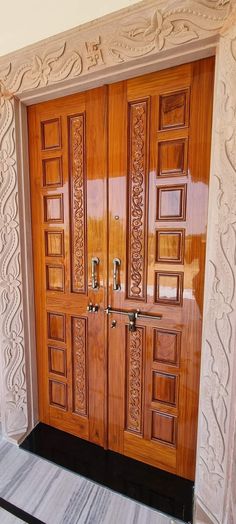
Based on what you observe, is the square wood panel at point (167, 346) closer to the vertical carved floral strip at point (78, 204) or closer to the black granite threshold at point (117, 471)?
the vertical carved floral strip at point (78, 204)

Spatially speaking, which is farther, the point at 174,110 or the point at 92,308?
the point at 92,308

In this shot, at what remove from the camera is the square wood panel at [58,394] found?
5.34ft

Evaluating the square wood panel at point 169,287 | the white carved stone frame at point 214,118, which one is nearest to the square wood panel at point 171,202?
the white carved stone frame at point 214,118

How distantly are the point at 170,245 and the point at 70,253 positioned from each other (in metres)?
0.61

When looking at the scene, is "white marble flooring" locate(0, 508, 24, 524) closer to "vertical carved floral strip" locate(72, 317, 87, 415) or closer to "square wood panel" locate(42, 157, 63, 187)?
"vertical carved floral strip" locate(72, 317, 87, 415)

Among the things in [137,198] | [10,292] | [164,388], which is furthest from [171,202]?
[10,292]

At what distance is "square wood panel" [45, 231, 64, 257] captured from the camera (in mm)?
1506

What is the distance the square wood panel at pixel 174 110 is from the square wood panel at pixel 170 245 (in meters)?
0.50

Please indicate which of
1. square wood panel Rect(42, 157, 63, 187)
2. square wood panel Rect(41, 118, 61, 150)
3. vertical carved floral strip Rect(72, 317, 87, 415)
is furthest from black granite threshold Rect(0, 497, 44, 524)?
square wood panel Rect(41, 118, 61, 150)

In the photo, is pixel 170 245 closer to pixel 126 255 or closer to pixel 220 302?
pixel 126 255

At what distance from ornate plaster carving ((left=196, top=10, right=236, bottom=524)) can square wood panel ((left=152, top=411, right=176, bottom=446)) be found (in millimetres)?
210

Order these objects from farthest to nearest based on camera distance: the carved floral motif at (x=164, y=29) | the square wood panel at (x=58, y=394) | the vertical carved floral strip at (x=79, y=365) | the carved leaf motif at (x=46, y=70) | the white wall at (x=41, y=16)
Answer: the square wood panel at (x=58, y=394) < the vertical carved floral strip at (x=79, y=365) < the carved leaf motif at (x=46, y=70) < the white wall at (x=41, y=16) < the carved floral motif at (x=164, y=29)

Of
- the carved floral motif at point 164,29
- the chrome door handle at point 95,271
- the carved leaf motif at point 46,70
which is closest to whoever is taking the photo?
the carved floral motif at point 164,29

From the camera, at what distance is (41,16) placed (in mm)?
1191
